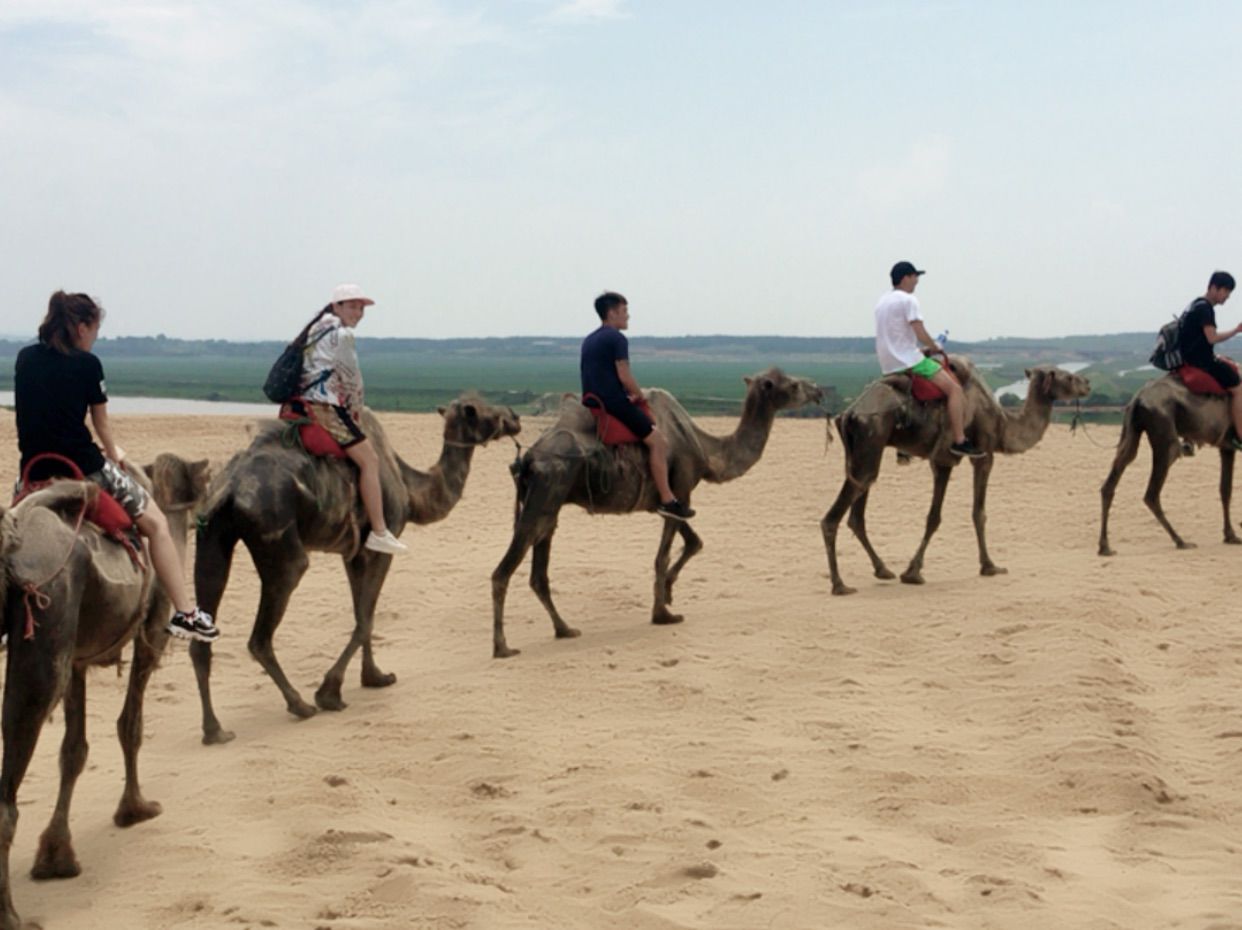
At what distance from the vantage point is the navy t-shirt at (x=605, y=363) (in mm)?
12289

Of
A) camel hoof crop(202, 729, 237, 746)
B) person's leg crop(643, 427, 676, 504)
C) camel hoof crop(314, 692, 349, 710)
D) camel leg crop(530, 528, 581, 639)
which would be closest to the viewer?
camel hoof crop(202, 729, 237, 746)

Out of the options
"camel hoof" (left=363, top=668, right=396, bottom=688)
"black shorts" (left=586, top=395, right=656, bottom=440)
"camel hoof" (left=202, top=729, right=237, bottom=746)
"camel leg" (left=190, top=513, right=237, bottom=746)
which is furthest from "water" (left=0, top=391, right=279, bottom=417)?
"camel hoof" (left=202, top=729, right=237, bottom=746)

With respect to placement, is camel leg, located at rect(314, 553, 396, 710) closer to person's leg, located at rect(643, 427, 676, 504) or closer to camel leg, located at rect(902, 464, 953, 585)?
person's leg, located at rect(643, 427, 676, 504)

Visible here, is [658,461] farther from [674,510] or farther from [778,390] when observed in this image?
[778,390]

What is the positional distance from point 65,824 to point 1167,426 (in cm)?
1287

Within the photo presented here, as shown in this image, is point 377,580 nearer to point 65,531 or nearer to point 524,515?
point 524,515

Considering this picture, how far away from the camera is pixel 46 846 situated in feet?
23.9

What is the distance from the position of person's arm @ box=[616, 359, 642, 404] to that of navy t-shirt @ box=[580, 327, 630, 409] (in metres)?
0.03

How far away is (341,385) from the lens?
407 inches

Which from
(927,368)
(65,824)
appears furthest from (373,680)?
(927,368)

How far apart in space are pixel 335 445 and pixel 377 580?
1.24 meters

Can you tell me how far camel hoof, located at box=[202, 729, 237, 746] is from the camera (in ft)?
32.0

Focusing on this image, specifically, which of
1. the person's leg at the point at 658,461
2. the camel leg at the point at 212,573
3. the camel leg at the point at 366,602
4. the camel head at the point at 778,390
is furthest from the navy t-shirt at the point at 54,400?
the camel head at the point at 778,390

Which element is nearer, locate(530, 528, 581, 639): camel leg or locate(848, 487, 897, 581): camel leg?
locate(530, 528, 581, 639): camel leg
